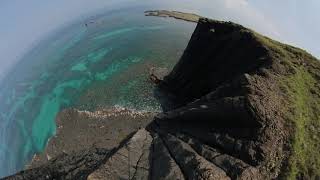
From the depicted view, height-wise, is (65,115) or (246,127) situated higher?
(246,127)

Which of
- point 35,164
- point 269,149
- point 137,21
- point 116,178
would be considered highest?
point 269,149

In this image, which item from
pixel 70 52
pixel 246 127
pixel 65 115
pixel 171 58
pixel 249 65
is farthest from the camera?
pixel 70 52

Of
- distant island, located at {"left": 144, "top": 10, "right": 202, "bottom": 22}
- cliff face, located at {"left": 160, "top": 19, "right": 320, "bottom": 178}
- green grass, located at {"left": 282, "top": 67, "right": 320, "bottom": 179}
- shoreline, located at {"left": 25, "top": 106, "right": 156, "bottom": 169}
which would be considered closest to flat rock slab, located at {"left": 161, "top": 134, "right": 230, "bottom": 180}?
cliff face, located at {"left": 160, "top": 19, "right": 320, "bottom": 178}

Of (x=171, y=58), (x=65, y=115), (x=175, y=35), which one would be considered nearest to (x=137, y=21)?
(x=175, y=35)

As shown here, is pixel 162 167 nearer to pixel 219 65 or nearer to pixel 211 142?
pixel 211 142

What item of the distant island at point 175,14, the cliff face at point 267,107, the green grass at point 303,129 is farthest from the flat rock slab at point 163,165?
the distant island at point 175,14

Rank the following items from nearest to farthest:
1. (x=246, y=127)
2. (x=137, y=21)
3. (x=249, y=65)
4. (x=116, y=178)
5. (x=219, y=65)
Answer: (x=116, y=178) → (x=246, y=127) → (x=249, y=65) → (x=219, y=65) → (x=137, y=21)

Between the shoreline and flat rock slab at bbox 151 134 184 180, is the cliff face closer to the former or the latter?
flat rock slab at bbox 151 134 184 180

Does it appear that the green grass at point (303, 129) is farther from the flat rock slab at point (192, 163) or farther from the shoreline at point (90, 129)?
the shoreline at point (90, 129)
